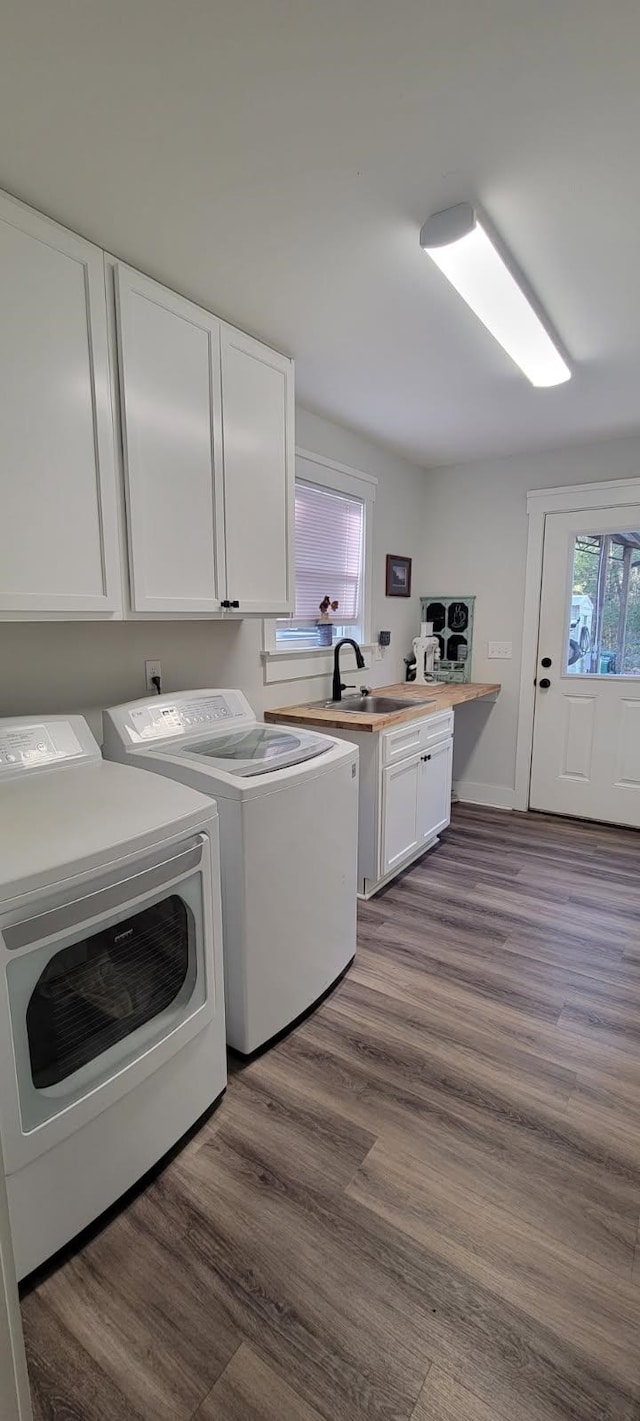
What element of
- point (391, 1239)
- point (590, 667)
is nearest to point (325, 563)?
point (590, 667)

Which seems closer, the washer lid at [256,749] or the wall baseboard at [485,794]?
the washer lid at [256,749]

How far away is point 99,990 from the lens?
1.27 meters

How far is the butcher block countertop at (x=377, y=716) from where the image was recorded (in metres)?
2.60

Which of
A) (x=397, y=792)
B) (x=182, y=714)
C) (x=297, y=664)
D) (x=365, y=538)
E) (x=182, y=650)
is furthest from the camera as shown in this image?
(x=365, y=538)

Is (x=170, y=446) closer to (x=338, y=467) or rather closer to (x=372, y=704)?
(x=338, y=467)

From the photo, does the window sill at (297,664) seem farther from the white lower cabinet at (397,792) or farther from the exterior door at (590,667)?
the exterior door at (590,667)

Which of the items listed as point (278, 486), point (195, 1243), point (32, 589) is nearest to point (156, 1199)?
point (195, 1243)

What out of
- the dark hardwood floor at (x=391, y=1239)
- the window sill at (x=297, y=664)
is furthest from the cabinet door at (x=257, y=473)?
the dark hardwood floor at (x=391, y=1239)

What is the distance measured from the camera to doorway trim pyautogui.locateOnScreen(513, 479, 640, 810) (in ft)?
11.8

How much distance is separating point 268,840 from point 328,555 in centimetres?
206

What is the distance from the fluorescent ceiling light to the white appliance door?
170cm

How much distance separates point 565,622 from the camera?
385 cm

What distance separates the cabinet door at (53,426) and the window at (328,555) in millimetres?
1213

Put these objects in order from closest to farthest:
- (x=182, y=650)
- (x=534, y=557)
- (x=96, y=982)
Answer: (x=96, y=982) → (x=182, y=650) → (x=534, y=557)
